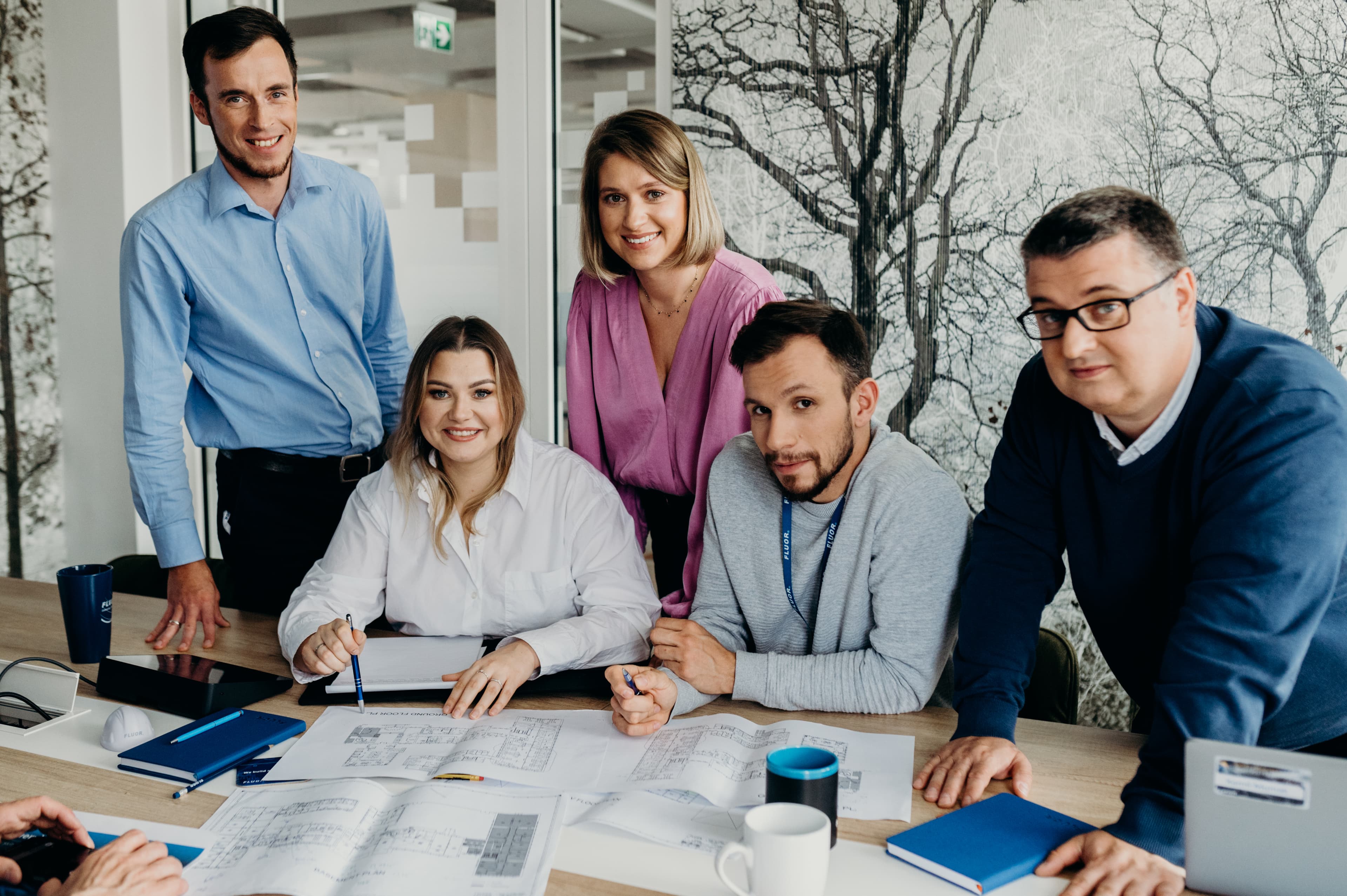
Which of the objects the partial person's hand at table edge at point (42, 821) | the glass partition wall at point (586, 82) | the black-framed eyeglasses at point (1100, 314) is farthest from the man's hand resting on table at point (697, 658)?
the glass partition wall at point (586, 82)

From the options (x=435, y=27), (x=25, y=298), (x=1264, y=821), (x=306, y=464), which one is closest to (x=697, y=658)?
(x=1264, y=821)

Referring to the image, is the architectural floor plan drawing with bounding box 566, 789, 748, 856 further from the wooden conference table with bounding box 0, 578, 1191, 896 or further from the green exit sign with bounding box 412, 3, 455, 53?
the green exit sign with bounding box 412, 3, 455, 53

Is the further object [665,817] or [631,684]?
[631,684]

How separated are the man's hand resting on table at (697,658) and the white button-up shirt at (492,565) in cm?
25

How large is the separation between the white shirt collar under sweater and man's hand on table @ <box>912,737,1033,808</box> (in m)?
0.42

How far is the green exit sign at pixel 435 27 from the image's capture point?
321 cm

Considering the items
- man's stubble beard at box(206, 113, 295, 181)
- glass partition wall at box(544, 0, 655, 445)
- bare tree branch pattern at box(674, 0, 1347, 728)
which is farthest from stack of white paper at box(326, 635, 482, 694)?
bare tree branch pattern at box(674, 0, 1347, 728)

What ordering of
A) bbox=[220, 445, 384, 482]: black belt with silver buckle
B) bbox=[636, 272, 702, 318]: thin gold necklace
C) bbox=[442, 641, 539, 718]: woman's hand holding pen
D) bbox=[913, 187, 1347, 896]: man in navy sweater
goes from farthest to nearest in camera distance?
bbox=[220, 445, 384, 482]: black belt with silver buckle, bbox=[636, 272, 702, 318]: thin gold necklace, bbox=[442, 641, 539, 718]: woman's hand holding pen, bbox=[913, 187, 1347, 896]: man in navy sweater

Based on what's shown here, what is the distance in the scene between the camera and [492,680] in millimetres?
1583

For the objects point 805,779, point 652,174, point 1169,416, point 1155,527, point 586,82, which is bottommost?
point 805,779

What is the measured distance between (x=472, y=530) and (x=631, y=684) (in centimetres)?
60

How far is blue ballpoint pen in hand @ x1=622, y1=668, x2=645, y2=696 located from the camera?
147cm

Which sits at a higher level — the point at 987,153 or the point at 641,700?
the point at 987,153

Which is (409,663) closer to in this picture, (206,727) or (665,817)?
(206,727)
